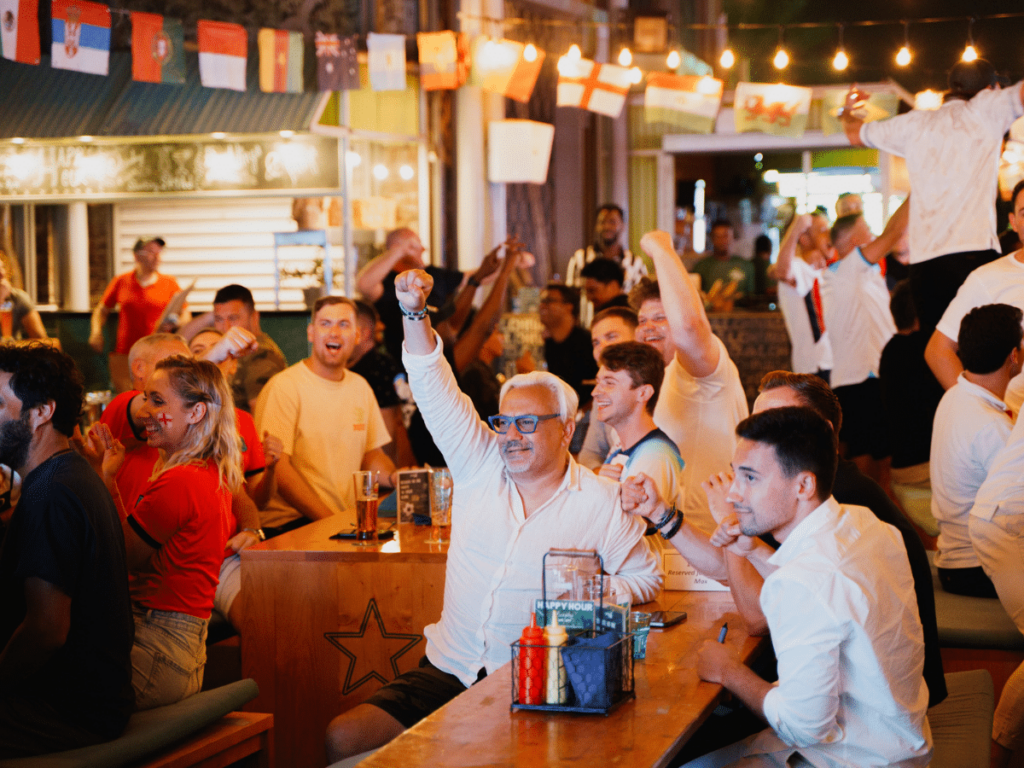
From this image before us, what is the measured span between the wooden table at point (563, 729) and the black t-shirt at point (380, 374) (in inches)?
133

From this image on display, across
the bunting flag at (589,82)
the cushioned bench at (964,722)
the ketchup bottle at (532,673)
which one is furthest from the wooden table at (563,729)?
the bunting flag at (589,82)

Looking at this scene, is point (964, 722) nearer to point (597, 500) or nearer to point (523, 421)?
point (597, 500)

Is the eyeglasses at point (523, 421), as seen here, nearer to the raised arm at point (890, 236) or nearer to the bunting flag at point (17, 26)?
the raised arm at point (890, 236)

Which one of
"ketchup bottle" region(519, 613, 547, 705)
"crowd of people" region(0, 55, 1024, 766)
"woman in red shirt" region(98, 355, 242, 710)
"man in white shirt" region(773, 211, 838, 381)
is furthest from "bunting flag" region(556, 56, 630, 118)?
"ketchup bottle" region(519, 613, 547, 705)

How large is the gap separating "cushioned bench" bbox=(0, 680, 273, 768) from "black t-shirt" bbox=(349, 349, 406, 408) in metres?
2.65

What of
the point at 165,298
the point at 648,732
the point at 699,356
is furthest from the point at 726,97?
the point at 648,732

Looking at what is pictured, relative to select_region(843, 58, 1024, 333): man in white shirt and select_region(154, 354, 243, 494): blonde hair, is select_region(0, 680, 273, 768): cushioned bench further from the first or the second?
select_region(843, 58, 1024, 333): man in white shirt

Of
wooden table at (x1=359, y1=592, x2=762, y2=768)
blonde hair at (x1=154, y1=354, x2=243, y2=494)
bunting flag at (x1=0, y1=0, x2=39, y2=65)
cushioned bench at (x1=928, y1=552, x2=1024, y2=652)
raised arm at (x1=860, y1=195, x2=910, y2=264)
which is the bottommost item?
cushioned bench at (x1=928, y1=552, x2=1024, y2=652)

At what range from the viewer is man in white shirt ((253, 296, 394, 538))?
4906mm

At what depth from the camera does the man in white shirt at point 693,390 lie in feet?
11.7

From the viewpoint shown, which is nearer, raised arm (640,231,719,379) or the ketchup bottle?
the ketchup bottle

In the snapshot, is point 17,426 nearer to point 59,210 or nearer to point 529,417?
point 529,417

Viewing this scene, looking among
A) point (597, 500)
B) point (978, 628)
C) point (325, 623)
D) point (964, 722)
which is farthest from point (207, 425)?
point (978, 628)

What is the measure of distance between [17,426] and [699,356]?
2.09 meters
